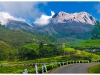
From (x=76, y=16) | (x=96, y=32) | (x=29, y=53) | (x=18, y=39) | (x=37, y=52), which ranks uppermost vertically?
(x=18, y=39)

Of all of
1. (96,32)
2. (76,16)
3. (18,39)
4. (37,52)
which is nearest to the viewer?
(37,52)


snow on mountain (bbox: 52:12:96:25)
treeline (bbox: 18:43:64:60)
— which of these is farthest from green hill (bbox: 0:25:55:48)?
treeline (bbox: 18:43:64:60)

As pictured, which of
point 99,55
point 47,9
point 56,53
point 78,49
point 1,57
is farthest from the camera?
point 1,57

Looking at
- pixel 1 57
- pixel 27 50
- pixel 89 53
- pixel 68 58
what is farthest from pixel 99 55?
pixel 1 57

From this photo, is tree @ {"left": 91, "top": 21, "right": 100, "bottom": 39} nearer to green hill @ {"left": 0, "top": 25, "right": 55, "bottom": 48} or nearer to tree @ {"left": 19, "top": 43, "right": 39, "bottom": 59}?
tree @ {"left": 19, "top": 43, "right": 39, "bottom": 59}

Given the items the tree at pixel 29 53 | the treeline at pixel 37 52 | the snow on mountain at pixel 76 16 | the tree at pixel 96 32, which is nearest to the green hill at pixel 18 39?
the snow on mountain at pixel 76 16

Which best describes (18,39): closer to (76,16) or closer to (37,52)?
(76,16)

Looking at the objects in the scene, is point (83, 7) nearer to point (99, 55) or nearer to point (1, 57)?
point (99, 55)

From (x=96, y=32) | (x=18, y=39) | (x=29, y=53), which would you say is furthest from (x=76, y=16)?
(x=18, y=39)

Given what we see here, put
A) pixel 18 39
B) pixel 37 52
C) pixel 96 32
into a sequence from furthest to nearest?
pixel 18 39 → pixel 96 32 → pixel 37 52

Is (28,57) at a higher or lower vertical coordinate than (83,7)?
lower

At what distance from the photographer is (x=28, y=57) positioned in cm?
7138

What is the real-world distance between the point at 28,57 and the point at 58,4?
30.7m

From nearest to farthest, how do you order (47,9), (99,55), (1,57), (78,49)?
(47,9), (99,55), (78,49), (1,57)
